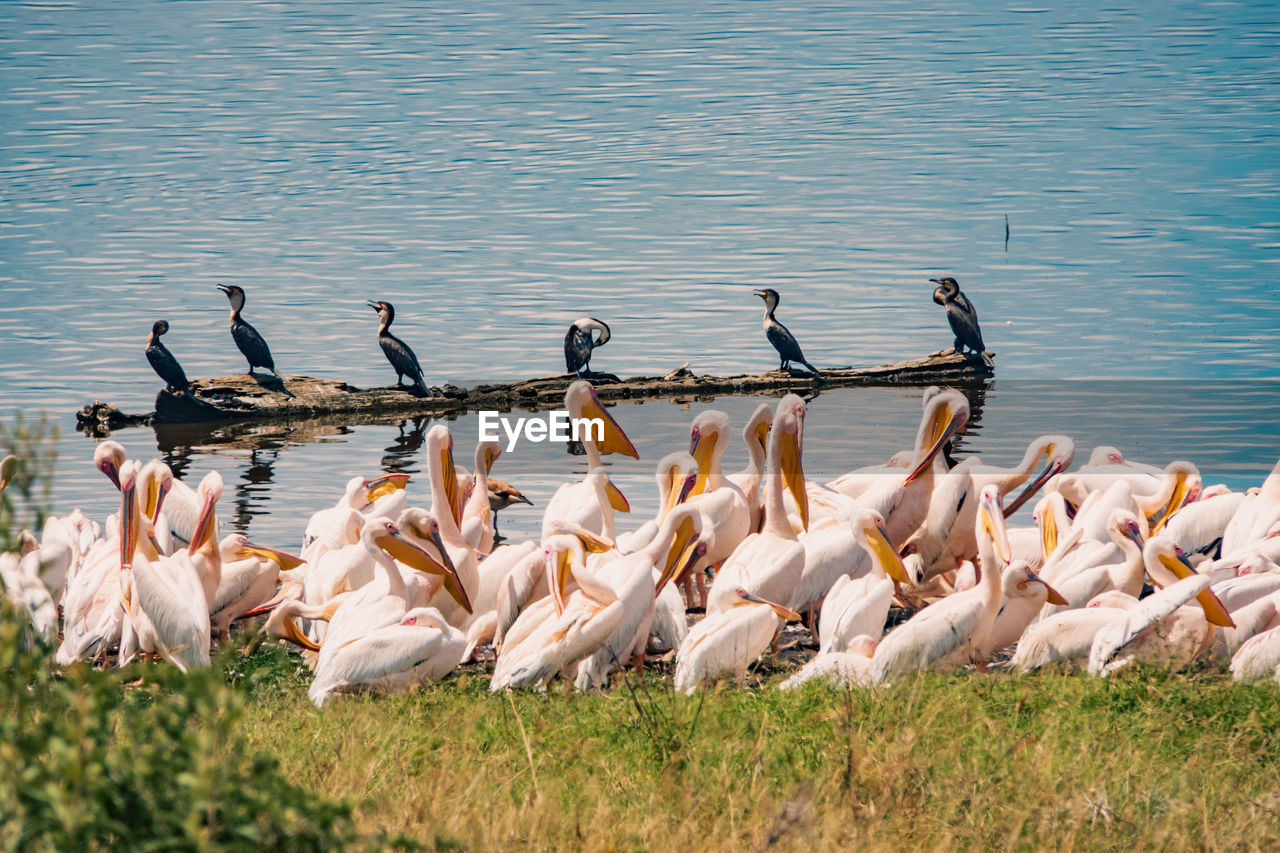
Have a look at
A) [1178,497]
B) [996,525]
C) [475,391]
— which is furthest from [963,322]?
[996,525]

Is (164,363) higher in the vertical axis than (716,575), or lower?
higher

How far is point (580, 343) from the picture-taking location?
60.5 feet

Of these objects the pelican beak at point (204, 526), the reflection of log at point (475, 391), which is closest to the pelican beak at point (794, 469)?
the pelican beak at point (204, 526)

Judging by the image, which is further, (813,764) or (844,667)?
(844,667)

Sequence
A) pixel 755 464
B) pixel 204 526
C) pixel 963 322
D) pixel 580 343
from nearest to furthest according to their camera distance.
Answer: pixel 204 526
pixel 755 464
pixel 580 343
pixel 963 322

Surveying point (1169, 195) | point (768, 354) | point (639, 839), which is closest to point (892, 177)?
point (1169, 195)

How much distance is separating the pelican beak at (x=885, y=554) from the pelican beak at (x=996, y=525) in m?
0.50

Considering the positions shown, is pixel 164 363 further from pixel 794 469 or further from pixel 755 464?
pixel 794 469

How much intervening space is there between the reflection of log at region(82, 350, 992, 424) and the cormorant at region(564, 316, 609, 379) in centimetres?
118

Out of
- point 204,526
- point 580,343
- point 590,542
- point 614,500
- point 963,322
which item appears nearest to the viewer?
point 590,542

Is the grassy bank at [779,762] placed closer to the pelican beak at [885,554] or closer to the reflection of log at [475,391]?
the pelican beak at [885,554]

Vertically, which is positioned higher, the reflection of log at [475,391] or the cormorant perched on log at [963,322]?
the cormorant perched on log at [963,322]

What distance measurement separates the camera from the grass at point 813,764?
3.78 meters

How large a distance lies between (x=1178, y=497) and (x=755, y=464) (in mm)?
2489
